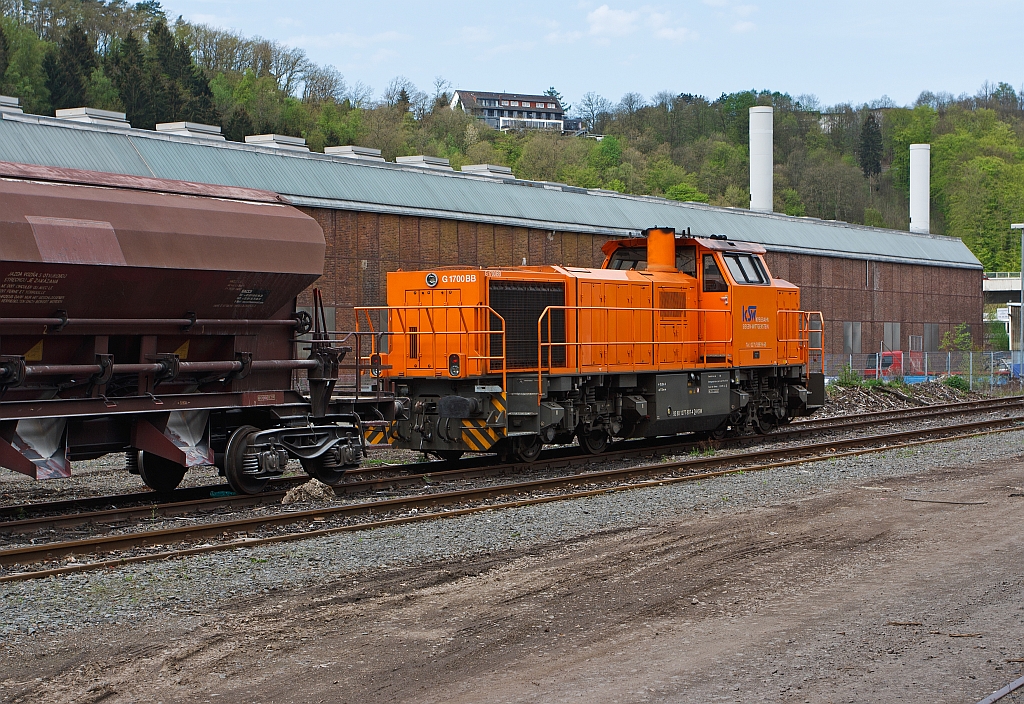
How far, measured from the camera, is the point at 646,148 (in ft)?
365

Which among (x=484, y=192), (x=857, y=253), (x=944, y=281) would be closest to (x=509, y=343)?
(x=484, y=192)

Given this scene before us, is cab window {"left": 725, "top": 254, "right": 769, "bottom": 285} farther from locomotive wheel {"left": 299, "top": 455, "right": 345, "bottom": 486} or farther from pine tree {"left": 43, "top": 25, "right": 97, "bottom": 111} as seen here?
pine tree {"left": 43, "top": 25, "right": 97, "bottom": 111}

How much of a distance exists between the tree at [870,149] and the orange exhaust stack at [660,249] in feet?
403

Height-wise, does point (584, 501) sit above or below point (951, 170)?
below

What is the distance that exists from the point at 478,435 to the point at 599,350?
3.04 m

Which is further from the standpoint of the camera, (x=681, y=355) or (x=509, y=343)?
(x=681, y=355)

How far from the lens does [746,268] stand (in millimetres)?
20031

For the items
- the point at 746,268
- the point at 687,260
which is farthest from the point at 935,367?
the point at 687,260

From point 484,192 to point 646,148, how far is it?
78.1 m

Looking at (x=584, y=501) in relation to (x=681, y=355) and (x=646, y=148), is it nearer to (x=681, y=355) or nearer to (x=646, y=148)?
(x=681, y=355)

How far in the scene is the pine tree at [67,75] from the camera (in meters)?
70.7

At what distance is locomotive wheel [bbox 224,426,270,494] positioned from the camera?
1298cm

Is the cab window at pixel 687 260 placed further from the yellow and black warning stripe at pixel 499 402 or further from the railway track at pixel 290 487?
the yellow and black warning stripe at pixel 499 402

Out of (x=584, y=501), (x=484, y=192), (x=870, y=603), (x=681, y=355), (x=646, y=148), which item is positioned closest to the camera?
(x=870, y=603)
